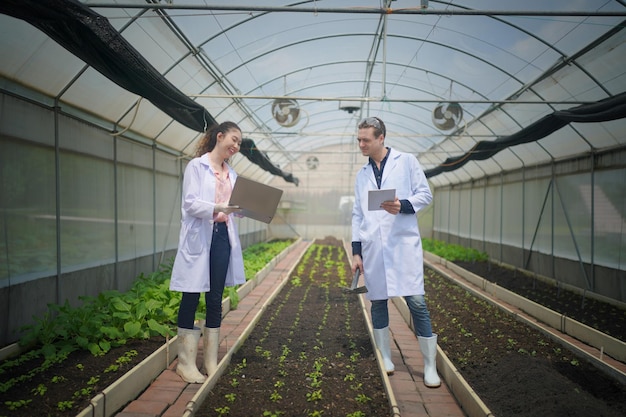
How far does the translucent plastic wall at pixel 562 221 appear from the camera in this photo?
21.5 feet

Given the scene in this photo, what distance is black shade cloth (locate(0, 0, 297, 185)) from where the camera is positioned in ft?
8.53

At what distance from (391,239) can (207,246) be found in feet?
4.01

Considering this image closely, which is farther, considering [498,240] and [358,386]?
[498,240]

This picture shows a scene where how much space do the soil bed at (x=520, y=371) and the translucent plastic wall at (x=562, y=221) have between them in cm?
168

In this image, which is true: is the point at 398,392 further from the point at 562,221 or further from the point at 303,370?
the point at 562,221

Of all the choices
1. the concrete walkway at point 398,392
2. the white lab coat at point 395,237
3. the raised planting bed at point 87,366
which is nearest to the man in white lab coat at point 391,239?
the white lab coat at point 395,237

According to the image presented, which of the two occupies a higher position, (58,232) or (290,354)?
(58,232)

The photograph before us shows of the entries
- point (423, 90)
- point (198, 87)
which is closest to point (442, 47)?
point (423, 90)

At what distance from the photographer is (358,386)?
10.1 ft

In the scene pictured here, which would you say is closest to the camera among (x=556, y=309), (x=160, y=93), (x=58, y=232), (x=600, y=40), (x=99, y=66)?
(x=99, y=66)

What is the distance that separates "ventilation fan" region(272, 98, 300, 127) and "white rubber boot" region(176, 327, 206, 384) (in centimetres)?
518

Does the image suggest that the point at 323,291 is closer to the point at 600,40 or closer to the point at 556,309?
the point at 556,309

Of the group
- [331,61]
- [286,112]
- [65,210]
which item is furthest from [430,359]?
[331,61]

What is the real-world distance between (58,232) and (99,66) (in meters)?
2.00
